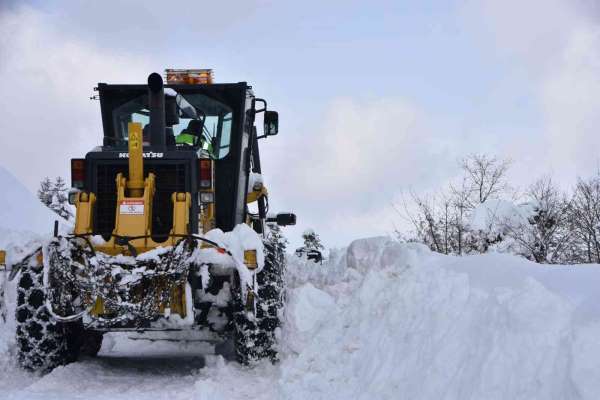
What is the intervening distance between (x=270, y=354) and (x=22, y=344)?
2.38 m

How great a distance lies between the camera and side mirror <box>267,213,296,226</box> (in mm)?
10289

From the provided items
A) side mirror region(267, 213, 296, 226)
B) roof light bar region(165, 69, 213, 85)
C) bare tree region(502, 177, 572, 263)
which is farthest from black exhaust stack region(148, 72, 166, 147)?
bare tree region(502, 177, 572, 263)

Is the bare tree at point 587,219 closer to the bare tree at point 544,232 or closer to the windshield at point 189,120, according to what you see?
the bare tree at point 544,232

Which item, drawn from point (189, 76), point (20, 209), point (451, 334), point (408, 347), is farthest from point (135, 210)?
point (20, 209)

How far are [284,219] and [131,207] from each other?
11.9 ft

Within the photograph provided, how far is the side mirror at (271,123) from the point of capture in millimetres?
8742

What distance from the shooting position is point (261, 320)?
23.2 ft

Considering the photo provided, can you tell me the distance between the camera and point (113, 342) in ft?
32.3

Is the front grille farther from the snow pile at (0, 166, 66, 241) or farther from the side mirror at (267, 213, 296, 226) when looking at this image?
the snow pile at (0, 166, 66, 241)

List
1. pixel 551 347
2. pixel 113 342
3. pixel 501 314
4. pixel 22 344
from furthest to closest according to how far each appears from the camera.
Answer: pixel 113 342, pixel 22 344, pixel 501 314, pixel 551 347

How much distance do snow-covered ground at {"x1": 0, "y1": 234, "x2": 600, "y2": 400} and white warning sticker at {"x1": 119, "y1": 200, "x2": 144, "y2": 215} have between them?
5.27 ft

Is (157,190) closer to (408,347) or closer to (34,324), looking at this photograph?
(34,324)

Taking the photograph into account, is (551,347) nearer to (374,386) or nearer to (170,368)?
(374,386)

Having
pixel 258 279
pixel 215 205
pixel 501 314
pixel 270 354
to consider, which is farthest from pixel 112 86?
pixel 501 314
